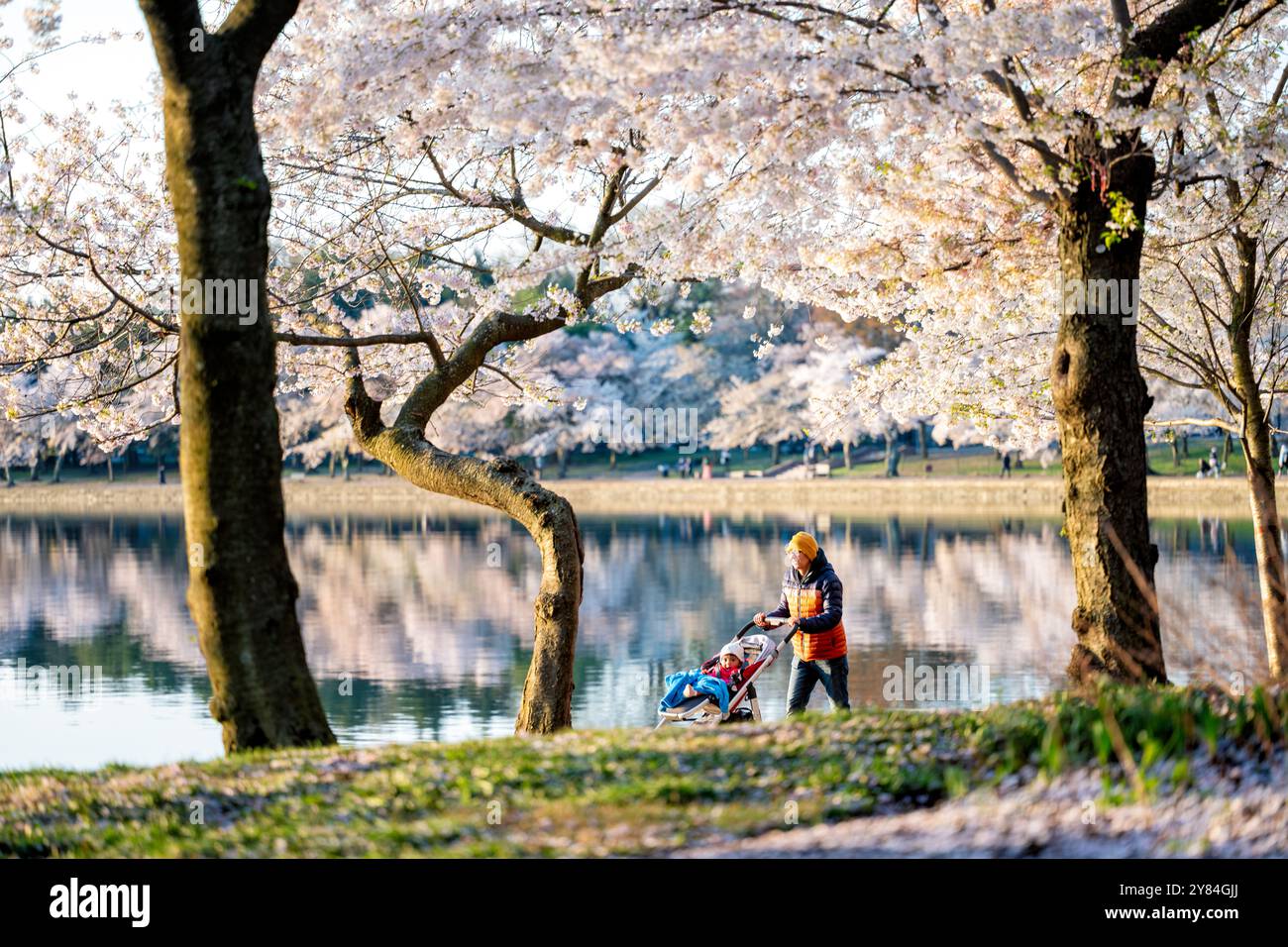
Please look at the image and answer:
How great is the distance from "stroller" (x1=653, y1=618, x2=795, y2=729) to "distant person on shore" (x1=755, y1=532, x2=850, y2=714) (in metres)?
0.16

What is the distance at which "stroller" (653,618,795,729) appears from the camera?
11.7 m

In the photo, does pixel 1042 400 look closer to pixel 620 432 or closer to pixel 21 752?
pixel 21 752

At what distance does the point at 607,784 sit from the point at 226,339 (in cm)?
333

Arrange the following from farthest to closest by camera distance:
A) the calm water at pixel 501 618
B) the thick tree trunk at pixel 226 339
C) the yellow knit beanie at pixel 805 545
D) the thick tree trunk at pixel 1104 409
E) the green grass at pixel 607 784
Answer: the calm water at pixel 501 618, the yellow knit beanie at pixel 805 545, the thick tree trunk at pixel 1104 409, the thick tree trunk at pixel 226 339, the green grass at pixel 607 784

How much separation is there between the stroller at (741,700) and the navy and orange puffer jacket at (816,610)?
0.48ft

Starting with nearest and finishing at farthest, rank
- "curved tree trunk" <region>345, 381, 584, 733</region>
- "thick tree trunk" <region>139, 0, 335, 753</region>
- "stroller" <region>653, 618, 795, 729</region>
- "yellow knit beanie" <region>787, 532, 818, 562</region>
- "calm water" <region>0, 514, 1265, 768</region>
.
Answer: "thick tree trunk" <region>139, 0, 335, 753</region>
"stroller" <region>653, 618, 795, 729</region>
"yellow knit beanie" <region>787, 532, 818, 562</region>
"curved tree trunk" <region>345, 381, 584, 733</region>
"calm water" <region>0, 514, 1265, 768</region>

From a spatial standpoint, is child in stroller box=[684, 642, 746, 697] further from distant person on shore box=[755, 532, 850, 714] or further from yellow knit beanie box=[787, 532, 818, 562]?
yellow knit beanie box=[787, 532, 818, 562]

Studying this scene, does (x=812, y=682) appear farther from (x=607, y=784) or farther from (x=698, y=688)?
(x=607, y=784)

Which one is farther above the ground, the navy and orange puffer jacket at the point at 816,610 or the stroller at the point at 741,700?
the navy and orange puffer jacket at the point at 816,610

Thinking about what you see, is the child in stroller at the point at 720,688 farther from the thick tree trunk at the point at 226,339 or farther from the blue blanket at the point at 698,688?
the thick tree trunk at the point at 226,339

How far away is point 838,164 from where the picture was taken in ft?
39.6

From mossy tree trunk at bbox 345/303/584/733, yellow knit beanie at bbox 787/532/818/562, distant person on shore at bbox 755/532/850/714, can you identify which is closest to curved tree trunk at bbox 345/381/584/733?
mossy tree trunk at bbox 345/303/584/733

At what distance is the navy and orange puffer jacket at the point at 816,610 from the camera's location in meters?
11.9

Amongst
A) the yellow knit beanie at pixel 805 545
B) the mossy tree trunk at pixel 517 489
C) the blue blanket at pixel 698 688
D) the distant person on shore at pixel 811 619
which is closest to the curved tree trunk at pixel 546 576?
the mossy tree trunk at pixel 517 489
